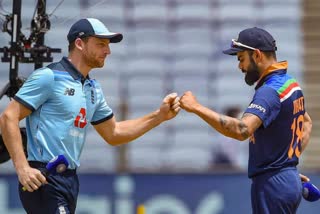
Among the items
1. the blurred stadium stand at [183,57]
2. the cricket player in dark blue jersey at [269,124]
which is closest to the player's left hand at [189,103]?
the cricket player in dark blue jersey at [269,124]

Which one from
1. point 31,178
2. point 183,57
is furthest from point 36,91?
point 183,57

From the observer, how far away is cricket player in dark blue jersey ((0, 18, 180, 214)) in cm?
663

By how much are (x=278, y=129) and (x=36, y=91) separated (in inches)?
62.4

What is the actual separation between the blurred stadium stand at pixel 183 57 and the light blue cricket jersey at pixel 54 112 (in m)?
5.66

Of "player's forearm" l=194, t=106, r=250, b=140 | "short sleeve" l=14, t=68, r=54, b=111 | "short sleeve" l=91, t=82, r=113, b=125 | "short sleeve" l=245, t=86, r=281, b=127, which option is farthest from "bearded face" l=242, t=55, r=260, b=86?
"short sleeve" l=14, t=68, r=54, b=111

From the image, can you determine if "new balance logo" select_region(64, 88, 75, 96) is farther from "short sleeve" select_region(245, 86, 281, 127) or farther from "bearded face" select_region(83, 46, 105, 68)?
"short sleeve" select_region(245, 86, 281, 127)

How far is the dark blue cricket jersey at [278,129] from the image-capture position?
22.0 ft

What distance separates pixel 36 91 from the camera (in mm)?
6688

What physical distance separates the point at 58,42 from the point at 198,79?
1.82 metres

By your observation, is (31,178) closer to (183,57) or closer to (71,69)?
(71,69)

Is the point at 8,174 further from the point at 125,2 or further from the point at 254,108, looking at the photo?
the point at 254,108

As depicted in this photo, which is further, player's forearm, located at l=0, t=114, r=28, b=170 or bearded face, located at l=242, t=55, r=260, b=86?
bearded face, located at l=242, t=55, r=260, b=86

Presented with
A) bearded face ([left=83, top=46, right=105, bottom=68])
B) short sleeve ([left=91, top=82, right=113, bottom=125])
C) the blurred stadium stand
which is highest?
bearded face ([left=83, top=46, right=105, bottom=68])

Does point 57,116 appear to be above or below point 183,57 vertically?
above
